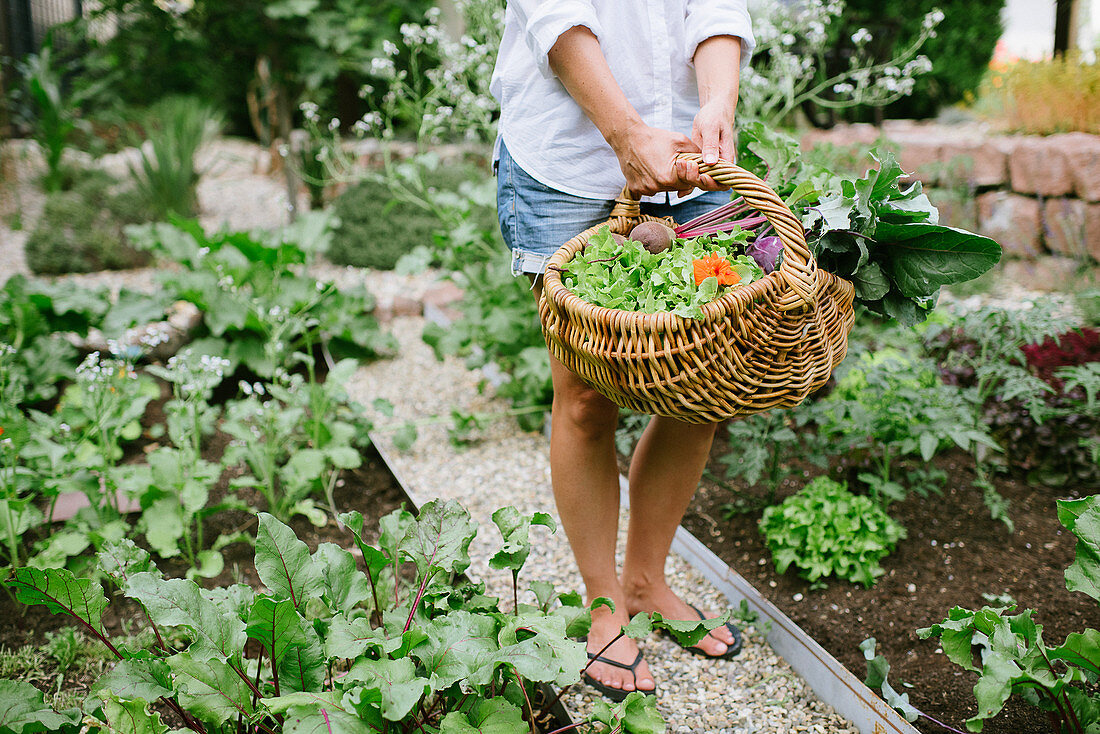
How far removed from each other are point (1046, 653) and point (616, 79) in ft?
4.12

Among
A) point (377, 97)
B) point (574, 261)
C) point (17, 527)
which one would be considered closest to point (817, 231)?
point (574, 261)

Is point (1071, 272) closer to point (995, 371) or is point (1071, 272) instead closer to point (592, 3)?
point (995, 371)

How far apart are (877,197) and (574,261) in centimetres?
54

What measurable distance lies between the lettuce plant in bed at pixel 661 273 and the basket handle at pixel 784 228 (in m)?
0.07

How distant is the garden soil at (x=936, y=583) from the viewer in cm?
156

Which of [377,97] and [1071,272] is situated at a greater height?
[377,97]

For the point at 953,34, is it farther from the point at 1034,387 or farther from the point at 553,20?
the point at 553,20

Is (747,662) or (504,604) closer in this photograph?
(747,662)

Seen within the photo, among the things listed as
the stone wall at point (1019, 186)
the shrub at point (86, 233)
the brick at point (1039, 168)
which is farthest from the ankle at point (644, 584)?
the shrub at point (86, 233)

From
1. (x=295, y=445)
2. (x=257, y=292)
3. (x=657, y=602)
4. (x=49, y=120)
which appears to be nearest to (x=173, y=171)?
(x=49, y=120)

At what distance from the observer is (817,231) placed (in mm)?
1360

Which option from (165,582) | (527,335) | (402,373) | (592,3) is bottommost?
(402,373)

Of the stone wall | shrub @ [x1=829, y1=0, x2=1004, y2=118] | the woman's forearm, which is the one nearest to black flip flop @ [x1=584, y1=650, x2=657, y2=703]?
the woman's forearm

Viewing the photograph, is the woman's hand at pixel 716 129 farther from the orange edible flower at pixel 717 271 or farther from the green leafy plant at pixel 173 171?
the green leafy plant at pixel 173 171
